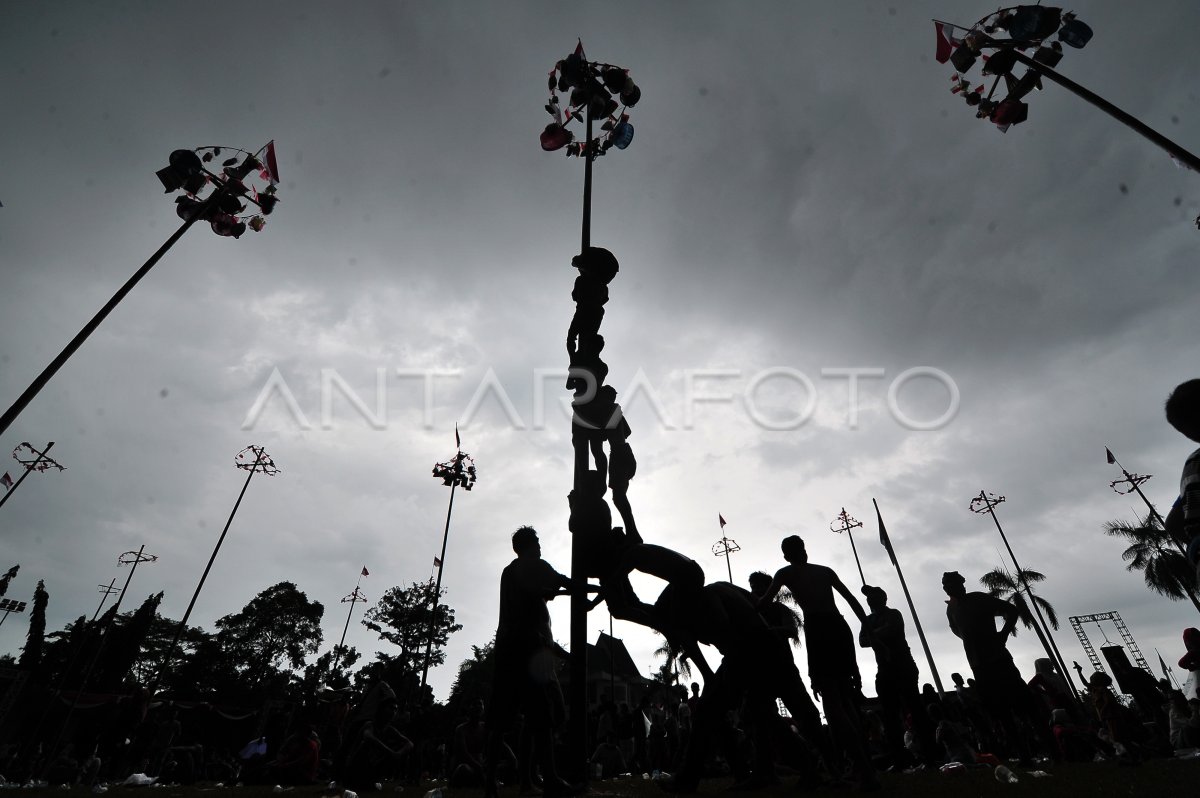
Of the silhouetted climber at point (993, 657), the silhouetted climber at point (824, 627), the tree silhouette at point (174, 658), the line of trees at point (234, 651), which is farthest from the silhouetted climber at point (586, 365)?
the tree silhouette at point (174, 658)

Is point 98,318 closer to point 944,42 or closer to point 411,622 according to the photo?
point 944,42

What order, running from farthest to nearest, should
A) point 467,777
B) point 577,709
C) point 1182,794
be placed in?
point 467,777 < point 577,709 < point 1182,794

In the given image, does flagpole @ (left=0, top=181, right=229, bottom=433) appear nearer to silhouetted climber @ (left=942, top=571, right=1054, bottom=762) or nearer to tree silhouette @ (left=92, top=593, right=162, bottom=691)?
silhouetted climber @ (left=942, top=571, right=1054, bottom=762)

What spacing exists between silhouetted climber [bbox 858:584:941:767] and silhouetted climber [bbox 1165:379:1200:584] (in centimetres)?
467

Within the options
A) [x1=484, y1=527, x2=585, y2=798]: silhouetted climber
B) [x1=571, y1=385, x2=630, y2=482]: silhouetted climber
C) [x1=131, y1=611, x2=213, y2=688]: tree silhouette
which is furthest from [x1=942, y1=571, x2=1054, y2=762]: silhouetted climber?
[x1=131, y1=611, x2=213, y2=688]: tree silhouette

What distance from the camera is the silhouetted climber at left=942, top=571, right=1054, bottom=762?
6688 mm

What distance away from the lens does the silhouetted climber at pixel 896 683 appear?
23.8 ft

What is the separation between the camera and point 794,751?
4234 mm

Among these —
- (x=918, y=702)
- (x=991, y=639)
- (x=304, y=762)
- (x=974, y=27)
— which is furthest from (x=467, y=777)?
(x=974, y=27)

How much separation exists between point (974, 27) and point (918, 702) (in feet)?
37.4

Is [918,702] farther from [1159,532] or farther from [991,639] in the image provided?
[1159,532]

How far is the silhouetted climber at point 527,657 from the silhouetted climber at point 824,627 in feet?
6.98

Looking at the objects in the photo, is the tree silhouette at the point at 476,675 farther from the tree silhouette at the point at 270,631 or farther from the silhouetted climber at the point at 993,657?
the silhouetted climber at the point at 993,657

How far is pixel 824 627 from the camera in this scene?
532 cm
